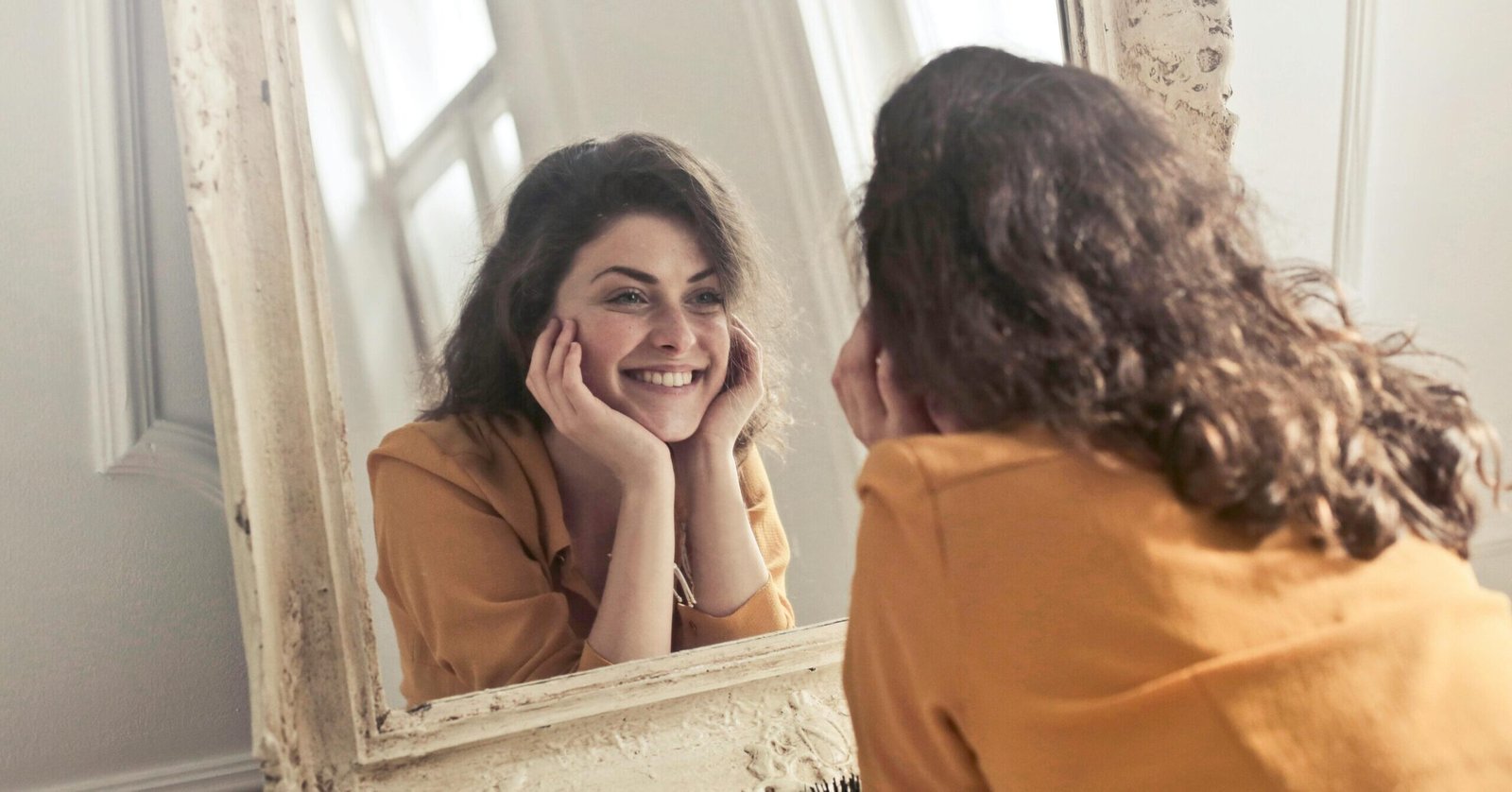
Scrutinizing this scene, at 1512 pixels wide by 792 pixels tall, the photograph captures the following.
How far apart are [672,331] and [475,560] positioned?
0.28 m

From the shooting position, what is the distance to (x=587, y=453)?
991 millimetres

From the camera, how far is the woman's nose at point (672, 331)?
102 cm

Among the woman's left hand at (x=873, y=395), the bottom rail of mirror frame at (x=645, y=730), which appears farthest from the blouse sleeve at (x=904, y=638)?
the bottom rail of mirror frame at (x=645, y=730)

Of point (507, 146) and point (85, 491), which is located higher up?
point (507, 146)

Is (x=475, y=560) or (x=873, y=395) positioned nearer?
(x=873, y=395)

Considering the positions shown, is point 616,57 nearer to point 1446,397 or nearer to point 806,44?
point 806,44

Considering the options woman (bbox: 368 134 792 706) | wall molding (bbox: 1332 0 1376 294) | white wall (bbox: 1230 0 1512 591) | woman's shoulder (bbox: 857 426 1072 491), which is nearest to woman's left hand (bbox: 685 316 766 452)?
woman (bbox: 368 134 792 706)

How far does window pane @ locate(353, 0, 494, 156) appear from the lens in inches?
37.2

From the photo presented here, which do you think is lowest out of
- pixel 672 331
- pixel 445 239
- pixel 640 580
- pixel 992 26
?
pixel 640 580

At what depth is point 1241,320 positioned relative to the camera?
0.69 metres

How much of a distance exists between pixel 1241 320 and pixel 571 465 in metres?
0.58

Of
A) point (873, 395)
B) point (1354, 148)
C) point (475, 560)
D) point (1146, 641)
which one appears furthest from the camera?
point (1354, 148)

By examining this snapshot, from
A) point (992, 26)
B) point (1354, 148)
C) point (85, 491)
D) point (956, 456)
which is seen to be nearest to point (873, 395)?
point (956, 456)

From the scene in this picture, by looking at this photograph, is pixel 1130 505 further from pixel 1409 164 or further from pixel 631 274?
pixel 1409 164
